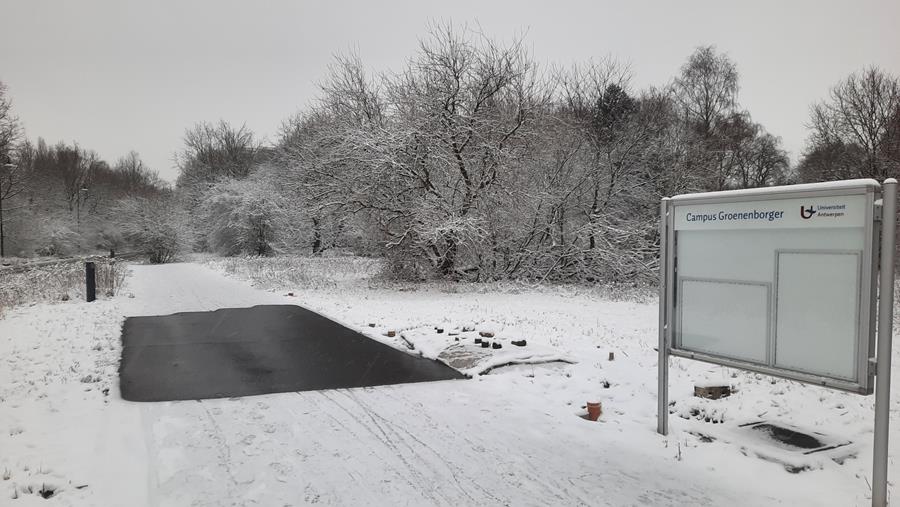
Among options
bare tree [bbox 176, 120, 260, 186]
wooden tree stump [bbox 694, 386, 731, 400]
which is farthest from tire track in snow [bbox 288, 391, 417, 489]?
bare tree [bbox 176, 120, 260, 186]

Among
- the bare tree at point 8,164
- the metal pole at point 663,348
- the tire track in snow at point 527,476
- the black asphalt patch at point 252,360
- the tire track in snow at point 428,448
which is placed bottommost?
the tire track in snow at point 527,476

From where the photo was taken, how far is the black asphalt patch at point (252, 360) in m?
6.04

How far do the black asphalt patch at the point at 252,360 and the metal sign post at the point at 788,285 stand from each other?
3060 mm

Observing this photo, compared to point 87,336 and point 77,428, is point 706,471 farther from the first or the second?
point 87,336

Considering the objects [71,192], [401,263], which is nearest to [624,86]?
[401,263]

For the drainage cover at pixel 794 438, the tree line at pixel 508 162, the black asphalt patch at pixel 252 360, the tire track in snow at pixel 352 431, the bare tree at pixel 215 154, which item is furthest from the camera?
the bare tree at pixel 215 154

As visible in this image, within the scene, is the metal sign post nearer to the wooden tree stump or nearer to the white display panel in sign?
the white display panel in sign

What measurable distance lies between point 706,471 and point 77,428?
527 cm

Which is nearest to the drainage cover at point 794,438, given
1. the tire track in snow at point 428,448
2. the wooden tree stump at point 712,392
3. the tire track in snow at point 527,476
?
the wooden tree stump at point 712,392

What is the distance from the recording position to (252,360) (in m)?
7.28

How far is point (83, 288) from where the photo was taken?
1516cm

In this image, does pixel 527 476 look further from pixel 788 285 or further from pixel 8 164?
pixel 8 164

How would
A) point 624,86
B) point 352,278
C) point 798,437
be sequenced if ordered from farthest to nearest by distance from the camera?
point 624,86, point 352,278, point 798,437

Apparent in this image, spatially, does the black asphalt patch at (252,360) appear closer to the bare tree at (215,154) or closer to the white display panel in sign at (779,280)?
the white display panel in sign at (779,280)
